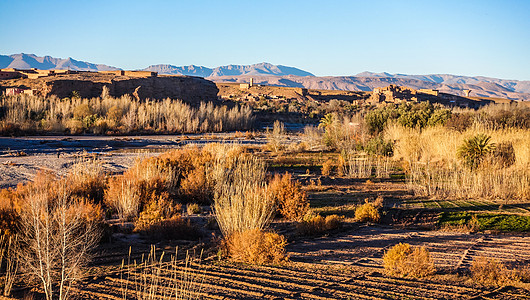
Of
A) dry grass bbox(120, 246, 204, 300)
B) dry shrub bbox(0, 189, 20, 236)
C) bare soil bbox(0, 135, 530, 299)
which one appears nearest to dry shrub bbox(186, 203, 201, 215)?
bare soil bbox(0, 135, 530, 299)

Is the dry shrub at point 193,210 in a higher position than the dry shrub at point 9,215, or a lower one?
lower

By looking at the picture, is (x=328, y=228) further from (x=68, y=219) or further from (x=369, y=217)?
(x=68, y=219)

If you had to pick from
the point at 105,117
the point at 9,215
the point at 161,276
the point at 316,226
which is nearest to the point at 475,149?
the point at 316,226

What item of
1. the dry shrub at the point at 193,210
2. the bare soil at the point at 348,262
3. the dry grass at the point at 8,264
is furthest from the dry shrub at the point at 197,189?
the dry grass at the point at 8,264

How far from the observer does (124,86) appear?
44.6m

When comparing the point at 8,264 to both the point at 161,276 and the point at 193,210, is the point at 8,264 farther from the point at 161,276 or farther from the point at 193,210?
the point at 193,210

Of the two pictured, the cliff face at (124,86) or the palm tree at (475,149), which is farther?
the cliff face at (124,86)

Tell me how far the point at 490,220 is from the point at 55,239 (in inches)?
324

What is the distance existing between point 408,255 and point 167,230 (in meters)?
4.02

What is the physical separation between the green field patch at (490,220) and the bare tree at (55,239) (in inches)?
270

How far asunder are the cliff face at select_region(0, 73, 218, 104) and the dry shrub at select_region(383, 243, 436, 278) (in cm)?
3961

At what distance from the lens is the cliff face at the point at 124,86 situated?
41.1m

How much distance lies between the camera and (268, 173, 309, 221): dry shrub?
31.0 ft

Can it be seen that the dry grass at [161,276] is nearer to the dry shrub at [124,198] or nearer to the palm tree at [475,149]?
the dry shrub at [124,198]
